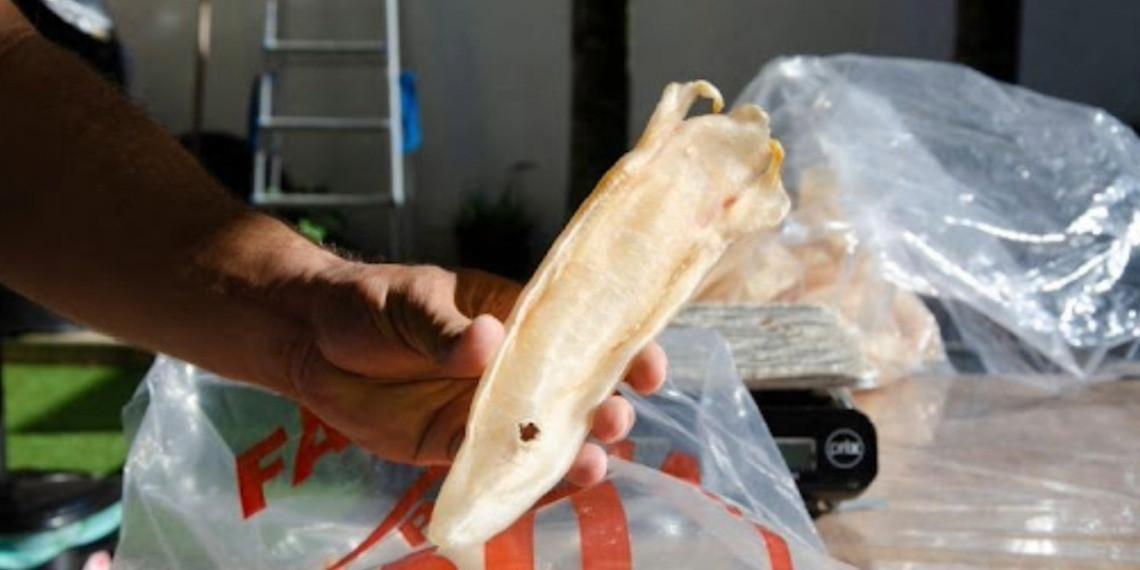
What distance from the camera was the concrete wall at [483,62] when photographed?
731 centimetres

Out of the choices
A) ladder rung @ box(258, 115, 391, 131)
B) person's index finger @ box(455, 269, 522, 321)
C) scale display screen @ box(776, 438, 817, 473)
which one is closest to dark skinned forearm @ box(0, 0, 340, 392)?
person's index finger @ box(455, 269, 522, 321)

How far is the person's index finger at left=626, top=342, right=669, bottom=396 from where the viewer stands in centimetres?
86

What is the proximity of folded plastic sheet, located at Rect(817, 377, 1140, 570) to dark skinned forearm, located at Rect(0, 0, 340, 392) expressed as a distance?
644 millimetres

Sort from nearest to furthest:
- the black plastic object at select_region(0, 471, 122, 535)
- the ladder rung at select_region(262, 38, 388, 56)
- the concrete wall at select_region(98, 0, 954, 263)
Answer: the black plastic object at select_region(0, 471, 122, 535) → the ladder rung at select_region(262, 38, 388, 56) → the concrete wall at select_region(98, 0, 954, 263)

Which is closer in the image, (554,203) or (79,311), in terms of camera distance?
(79,311)

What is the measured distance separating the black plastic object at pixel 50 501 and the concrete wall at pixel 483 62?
17.5 feet

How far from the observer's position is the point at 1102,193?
6.95 feet

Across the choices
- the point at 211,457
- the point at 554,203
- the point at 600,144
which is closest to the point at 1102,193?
the point at 211,457

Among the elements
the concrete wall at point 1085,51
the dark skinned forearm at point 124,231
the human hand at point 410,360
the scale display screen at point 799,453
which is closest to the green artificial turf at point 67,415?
the scale display screen at point 799,453

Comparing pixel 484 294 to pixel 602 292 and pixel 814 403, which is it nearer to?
pixel 602 292

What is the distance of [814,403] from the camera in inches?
61.0

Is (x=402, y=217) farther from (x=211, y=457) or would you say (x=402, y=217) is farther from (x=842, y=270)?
(x=211, y=457)

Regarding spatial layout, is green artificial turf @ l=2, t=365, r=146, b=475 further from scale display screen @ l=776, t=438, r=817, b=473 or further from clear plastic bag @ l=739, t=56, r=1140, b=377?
scale display screen @ l=776, t=438, r=817, b=473

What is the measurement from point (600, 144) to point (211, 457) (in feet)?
17.0
